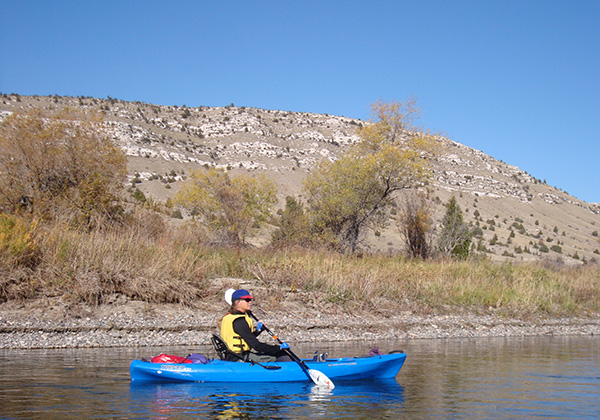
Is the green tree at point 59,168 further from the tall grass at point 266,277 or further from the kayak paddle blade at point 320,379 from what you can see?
the kayak paddle blade at point 320,379

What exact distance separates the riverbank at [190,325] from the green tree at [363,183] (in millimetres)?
10586

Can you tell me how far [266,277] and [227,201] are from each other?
1591cm

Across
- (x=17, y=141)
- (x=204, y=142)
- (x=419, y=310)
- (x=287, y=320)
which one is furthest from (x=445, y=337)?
(x=204, y=142)

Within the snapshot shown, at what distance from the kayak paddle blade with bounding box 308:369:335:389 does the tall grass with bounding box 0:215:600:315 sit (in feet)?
28.2

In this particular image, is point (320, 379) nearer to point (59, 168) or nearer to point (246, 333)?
point (246, 333)

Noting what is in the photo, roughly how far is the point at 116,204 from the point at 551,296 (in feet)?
64.6

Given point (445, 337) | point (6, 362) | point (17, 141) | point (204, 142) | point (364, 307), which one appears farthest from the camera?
point (204, 142)

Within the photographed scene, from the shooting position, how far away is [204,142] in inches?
3273

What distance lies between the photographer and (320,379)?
1094 centimetres

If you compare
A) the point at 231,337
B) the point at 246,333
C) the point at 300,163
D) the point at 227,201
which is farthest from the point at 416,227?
the point at 300,163

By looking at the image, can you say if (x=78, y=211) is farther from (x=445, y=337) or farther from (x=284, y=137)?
(x=284, y=137)

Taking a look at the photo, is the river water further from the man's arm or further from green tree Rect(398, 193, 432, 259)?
green tree Rect(398, 193, 432, 259)

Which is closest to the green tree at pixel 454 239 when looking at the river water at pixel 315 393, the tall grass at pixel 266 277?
the tall grass at pixel 266 277

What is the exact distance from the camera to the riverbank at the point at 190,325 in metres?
15.6
